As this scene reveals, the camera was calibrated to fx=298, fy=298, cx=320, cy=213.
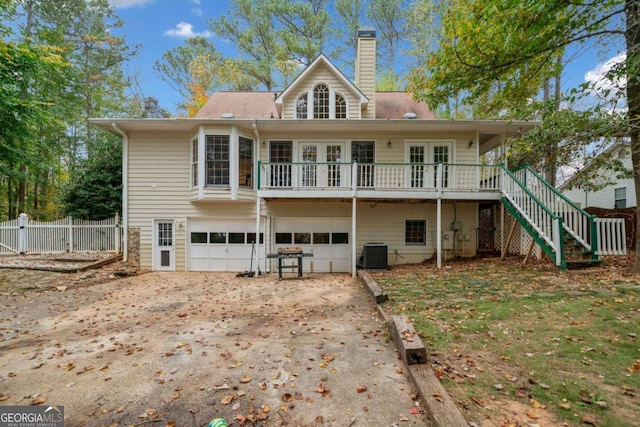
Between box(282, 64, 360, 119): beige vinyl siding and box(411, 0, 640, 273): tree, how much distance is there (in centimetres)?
415

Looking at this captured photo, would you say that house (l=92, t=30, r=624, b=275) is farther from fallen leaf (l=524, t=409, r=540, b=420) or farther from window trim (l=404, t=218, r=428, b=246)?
fallen leaf (l=524, t=409, r=540, b=420)

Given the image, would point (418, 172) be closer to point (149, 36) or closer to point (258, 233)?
point (258, 233)

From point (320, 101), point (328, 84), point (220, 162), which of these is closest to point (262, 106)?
point (320, 101)

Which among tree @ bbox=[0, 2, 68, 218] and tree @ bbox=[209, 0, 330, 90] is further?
tree @ bbox=[209, 0, 330, 90]

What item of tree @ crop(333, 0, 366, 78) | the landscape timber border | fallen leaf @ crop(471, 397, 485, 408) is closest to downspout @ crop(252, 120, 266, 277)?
the landscape timber border

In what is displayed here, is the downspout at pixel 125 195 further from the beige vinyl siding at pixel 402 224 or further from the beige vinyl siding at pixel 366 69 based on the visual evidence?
the beige vinyl siding at pixel 366 69

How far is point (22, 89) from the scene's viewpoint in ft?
41.9

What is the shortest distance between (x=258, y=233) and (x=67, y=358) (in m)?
6.74

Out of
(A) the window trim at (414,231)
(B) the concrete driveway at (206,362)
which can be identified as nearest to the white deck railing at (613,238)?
(A) the window trim at (414,231)

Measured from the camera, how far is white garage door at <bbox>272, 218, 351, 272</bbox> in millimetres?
11273

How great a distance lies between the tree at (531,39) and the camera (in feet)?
17.4

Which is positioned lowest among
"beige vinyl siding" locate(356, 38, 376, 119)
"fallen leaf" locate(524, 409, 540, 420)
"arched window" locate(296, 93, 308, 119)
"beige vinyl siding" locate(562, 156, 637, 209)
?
"fallen leaf" locate(524, 409, 540, 420)

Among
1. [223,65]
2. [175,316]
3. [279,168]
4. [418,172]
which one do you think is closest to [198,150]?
[279,168]

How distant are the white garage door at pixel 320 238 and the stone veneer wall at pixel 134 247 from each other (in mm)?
5100
